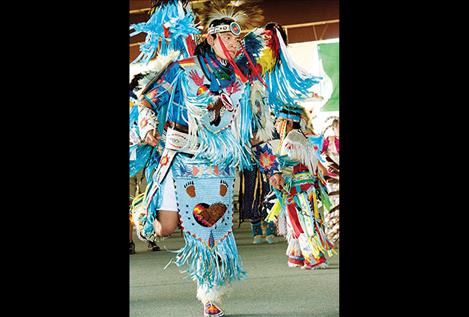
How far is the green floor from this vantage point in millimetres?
4250

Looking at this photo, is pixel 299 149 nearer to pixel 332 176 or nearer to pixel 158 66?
pixel 332 176

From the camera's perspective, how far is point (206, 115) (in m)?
3.97

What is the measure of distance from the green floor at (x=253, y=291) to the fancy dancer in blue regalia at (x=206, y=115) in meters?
0.37

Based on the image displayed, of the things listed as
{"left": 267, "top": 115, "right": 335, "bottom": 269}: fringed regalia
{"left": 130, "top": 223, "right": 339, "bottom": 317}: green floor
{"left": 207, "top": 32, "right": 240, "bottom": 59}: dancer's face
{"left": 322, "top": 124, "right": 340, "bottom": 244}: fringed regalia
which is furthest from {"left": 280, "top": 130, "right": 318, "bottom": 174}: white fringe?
{"left": 207, "top": 32, "right": 240, "bottom": 59}: dancer's face

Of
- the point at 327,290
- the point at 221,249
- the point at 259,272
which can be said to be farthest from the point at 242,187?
the point at 221,249

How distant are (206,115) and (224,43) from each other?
1.34ft

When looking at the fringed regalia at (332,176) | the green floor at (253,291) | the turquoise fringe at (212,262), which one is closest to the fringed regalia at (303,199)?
the green floor at (253,291)

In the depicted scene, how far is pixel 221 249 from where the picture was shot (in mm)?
4000

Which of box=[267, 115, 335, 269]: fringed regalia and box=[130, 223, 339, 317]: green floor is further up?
box=[267, 115, 335, 269]: fringed regalia

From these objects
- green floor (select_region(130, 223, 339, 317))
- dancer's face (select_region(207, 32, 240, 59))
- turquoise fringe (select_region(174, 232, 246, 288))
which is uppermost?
dancer's face (select_region(207, 32, 240, 59))

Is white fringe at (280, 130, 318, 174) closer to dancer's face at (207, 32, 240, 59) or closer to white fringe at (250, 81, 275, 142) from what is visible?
white fringe at (250, 81, 275, 142)

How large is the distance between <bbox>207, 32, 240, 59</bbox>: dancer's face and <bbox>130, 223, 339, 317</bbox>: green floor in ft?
4.73
